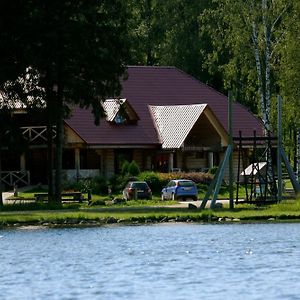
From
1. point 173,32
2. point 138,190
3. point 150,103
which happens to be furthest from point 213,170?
point 173,32

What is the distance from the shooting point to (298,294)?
93.0 feet

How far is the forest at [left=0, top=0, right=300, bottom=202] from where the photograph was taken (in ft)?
208

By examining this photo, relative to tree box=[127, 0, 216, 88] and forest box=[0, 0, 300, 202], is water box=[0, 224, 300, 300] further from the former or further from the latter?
tree box=[127, 0, 216, 88]

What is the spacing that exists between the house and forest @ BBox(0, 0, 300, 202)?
3.19 meters

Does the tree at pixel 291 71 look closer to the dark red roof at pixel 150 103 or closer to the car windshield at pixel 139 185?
the car windshield at pixel 139 185

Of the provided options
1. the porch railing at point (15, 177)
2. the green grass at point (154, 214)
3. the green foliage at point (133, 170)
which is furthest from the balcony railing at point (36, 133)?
the green grass at point (154, 214)

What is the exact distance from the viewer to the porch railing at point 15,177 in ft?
275

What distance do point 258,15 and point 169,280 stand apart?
1920 inches

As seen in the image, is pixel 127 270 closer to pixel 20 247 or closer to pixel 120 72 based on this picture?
pixel 20 247

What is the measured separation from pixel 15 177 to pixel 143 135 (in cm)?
915

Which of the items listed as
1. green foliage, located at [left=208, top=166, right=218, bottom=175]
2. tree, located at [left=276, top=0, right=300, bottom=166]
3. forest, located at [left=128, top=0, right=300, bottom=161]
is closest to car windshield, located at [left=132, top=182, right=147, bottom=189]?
forest, located at [left=128, top=0, right=300, bottom=161]

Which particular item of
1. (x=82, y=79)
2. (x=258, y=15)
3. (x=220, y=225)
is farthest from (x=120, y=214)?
(x=258, y=15)

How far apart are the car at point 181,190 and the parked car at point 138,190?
1.15m

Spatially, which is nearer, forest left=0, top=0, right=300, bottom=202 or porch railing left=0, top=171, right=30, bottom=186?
forest left=0, top=0, right=300, bottom=202
